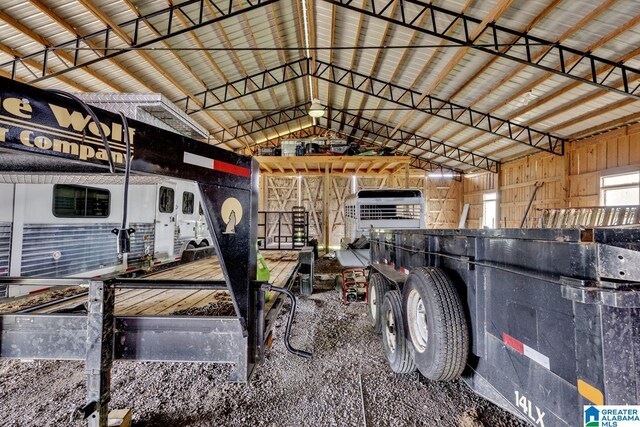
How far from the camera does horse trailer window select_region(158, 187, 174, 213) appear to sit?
6.28 meters

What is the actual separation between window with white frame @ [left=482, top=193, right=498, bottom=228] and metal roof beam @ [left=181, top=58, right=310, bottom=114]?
41.3 feet

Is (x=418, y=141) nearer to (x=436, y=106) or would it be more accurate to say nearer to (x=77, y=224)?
(x=436, y=106)

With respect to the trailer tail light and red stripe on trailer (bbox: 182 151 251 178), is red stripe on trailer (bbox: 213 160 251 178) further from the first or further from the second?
the trailer tail light

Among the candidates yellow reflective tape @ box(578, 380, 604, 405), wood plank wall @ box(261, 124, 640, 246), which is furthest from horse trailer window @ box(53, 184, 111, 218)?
wood plank wall @ box(261, 124, 640, 246)

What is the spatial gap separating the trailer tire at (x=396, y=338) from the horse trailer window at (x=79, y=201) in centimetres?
483

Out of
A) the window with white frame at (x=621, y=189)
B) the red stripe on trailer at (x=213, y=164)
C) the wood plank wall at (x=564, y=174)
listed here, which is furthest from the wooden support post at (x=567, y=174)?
the red stripe on trailer at (x=213, y=164)

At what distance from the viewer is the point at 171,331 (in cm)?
162

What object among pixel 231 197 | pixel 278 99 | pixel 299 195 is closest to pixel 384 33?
pixel 278 99

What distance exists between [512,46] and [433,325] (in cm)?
811

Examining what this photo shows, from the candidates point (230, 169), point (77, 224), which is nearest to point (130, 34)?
point (77, 224)

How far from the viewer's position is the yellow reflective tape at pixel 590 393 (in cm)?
107

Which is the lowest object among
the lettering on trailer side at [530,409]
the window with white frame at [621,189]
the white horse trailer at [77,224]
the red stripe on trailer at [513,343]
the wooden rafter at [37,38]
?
the lettering on trailer side at [530,409]

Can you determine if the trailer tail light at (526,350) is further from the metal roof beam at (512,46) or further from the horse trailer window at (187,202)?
the horse trailer window at (187,202)

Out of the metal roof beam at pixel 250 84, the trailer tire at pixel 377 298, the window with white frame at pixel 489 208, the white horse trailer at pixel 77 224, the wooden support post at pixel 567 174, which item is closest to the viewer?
the white horse trailer at pixel 77 224
